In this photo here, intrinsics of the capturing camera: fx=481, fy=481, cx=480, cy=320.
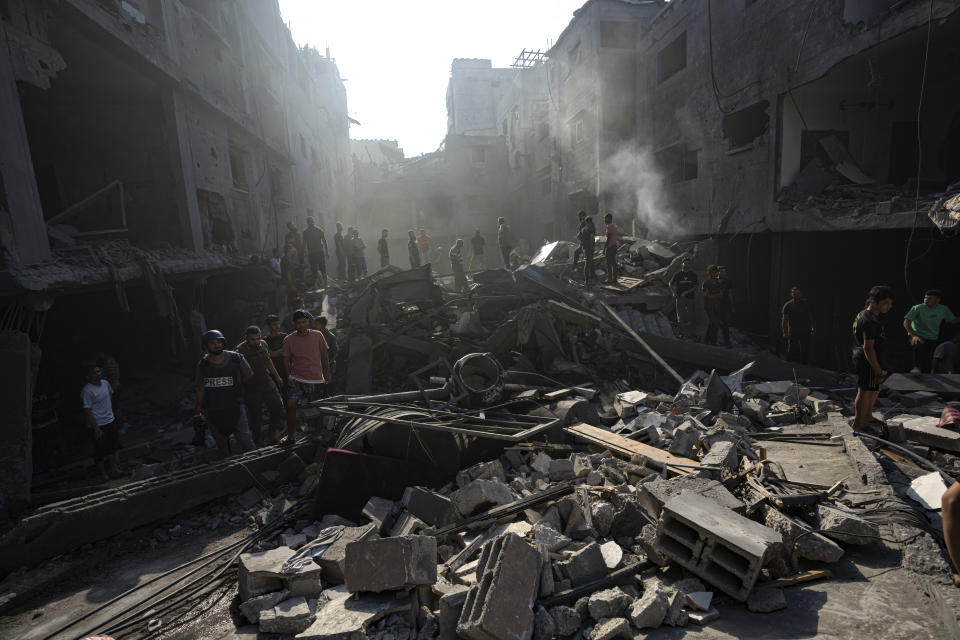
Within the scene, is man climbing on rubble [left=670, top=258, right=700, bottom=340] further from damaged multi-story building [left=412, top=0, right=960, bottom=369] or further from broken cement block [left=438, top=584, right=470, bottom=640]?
broken cement block [left=438, top=584, right=470, bottom=640]

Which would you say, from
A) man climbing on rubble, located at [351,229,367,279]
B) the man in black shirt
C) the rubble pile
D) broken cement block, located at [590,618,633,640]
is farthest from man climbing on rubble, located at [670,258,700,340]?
man climbing on rubble, located at [351,229,367,279]

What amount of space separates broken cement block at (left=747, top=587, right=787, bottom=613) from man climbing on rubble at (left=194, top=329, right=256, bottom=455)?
5436 millimetres

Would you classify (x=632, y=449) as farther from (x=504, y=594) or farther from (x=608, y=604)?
(x=504, y=594)

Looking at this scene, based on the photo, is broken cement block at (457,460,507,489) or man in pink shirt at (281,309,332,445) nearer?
broken cement block at (457,460,507,489)

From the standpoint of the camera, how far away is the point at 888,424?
532cm

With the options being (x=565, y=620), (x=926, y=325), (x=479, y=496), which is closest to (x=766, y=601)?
(x=565, y=620)

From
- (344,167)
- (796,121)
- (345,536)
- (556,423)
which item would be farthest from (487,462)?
(344,167)

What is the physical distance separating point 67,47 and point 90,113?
7.19 feet

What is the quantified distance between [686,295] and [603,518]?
26.0 feet

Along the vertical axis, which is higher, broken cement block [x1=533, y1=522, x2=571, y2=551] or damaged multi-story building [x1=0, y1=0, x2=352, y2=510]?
damaged multi-story building [x1=0, y1=0, x2=352, y2=510]

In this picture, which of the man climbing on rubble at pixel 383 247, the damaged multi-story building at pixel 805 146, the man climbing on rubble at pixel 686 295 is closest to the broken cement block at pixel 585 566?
the man climbing on rubble at pixel 686 295

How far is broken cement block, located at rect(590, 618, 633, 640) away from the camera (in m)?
2.94

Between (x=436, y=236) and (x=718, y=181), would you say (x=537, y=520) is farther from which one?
(x=436, y=236)

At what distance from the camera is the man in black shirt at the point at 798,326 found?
8.95 m
